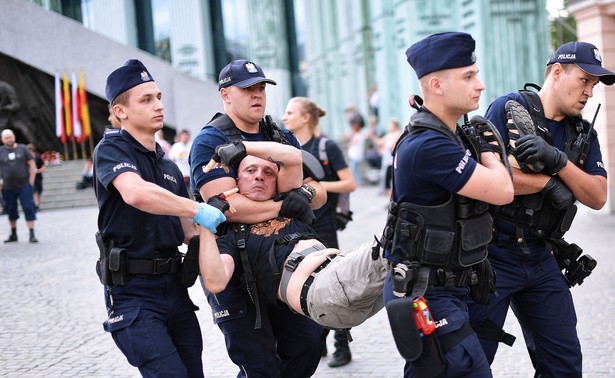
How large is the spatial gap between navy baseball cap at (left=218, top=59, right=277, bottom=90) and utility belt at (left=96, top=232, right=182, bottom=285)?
103 cm

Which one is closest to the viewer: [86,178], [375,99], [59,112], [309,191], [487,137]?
[487,137]

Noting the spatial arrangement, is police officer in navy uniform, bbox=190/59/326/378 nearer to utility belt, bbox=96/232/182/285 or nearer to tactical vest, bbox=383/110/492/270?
utility belt, bbox=96/232/182/285

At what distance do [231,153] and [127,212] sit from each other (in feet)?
1.98

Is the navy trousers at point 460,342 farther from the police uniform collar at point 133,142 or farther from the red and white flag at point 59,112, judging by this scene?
the red and white flag at point 59,112

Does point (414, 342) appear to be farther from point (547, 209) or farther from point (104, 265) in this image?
point (104, 265)

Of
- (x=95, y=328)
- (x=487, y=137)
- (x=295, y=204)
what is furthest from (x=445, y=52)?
(x=95, y=328)

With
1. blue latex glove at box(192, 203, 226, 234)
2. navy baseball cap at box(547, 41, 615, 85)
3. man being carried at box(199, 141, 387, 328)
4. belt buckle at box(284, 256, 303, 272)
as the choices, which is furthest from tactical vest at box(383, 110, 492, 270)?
navy baseball cap at box(547, 41, 615, 85)

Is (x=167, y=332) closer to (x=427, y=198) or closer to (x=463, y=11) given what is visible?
(x=427, y=198)

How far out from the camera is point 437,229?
3.66 metres

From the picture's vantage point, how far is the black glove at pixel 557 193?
4.36m

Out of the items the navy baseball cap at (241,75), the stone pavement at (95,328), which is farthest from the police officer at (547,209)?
the stone pavement at (95,328)

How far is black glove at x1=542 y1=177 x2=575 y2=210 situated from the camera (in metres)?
4.36

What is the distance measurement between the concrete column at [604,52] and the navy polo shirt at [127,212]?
463 inches

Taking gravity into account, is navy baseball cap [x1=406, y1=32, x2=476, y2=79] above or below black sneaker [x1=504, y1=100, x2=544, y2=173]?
above
